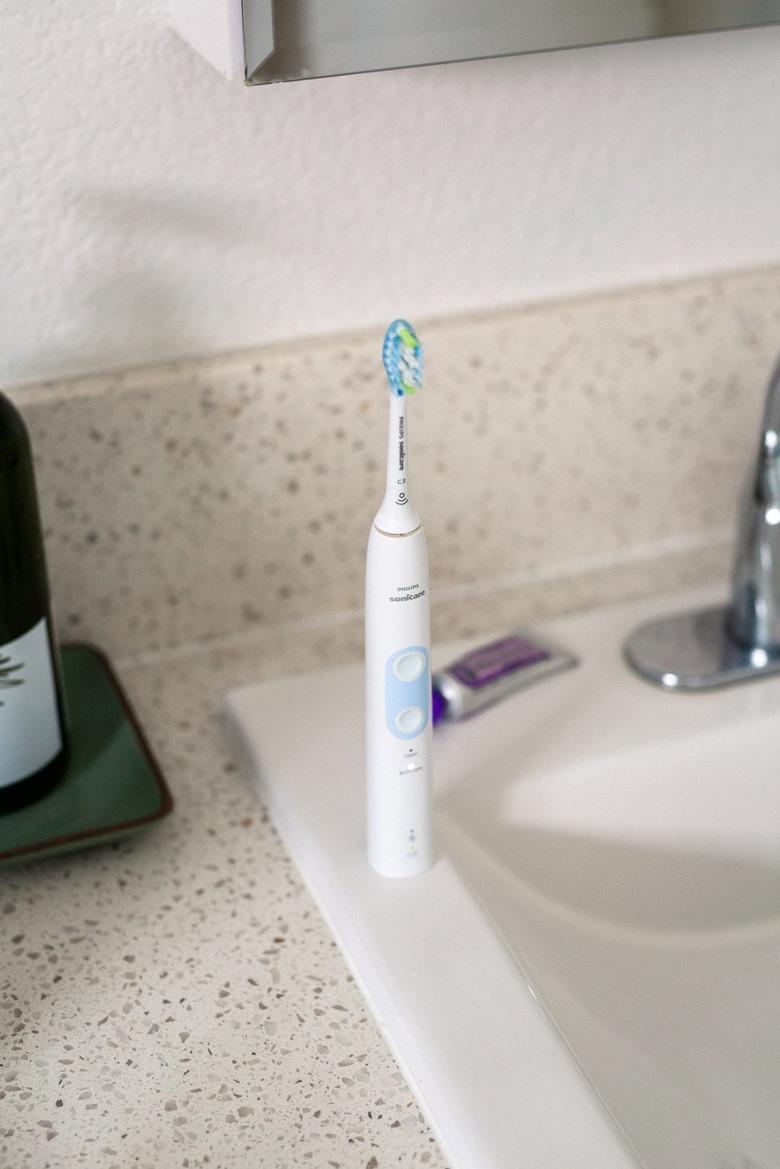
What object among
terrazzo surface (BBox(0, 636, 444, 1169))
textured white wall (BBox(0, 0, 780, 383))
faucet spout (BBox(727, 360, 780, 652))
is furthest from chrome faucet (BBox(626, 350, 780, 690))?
terrazzo surface (BBox(0, 636, 444, 1169))

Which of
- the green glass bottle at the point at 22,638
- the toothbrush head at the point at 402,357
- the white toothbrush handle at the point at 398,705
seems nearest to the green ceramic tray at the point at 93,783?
the green glass bottle at the point at 22,638

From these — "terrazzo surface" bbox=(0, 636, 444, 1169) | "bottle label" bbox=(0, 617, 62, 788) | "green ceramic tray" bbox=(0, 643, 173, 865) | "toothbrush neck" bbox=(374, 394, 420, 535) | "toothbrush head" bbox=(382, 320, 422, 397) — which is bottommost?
"terrazzo surface" bbox=(0, 636, 444, 1169)

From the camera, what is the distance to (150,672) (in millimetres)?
730

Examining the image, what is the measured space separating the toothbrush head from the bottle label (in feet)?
0.68

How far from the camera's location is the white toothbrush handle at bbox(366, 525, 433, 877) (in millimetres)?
498

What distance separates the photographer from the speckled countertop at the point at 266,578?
1.60 ft

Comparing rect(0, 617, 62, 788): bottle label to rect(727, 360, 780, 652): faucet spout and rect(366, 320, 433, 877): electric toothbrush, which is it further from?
rect(727, 360, 780, 652): faucet spout

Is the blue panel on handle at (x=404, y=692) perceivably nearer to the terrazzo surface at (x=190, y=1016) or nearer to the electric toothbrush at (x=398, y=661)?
the electric toothbrush at (x=398, y=661)

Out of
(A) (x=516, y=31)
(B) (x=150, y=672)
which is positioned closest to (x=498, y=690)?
(B) (x=150, y=672)

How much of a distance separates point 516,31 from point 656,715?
1.14 feet

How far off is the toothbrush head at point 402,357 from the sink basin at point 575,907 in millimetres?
220

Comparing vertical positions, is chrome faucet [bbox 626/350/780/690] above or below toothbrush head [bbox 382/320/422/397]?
below

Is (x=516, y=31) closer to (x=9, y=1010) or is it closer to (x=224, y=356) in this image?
(x=224, y=356)

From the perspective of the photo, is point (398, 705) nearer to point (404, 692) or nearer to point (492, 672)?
point (404, 692)
